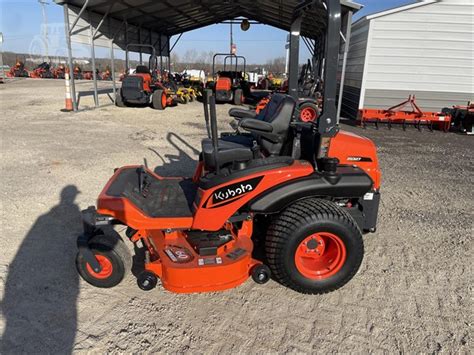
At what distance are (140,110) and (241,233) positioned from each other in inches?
382

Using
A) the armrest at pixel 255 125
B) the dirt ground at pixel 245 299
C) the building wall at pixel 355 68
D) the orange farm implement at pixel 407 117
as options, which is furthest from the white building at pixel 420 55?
the armrest at pixel 255 125

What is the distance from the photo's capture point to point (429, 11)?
978 centimetres

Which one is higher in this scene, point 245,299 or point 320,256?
point 320,256

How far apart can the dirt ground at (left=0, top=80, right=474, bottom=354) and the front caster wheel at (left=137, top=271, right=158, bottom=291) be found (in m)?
0.13

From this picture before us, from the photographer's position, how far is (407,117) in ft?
32.0

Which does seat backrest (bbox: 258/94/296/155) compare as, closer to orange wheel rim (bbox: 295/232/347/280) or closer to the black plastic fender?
the black plastic fender

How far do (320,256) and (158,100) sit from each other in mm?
10063

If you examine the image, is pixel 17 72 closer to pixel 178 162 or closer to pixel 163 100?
pixel 163 100

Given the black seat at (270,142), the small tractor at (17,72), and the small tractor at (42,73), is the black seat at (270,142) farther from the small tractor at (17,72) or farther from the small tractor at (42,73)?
the small tractor at (17,72)

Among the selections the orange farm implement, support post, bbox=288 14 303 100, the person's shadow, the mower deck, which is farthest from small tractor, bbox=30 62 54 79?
the mower deck

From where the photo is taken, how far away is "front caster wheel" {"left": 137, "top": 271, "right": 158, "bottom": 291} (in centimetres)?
246

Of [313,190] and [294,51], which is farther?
[294,51]

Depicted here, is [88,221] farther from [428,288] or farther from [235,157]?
[428,288]

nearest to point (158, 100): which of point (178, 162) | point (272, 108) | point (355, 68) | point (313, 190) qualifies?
point (355, 68)
